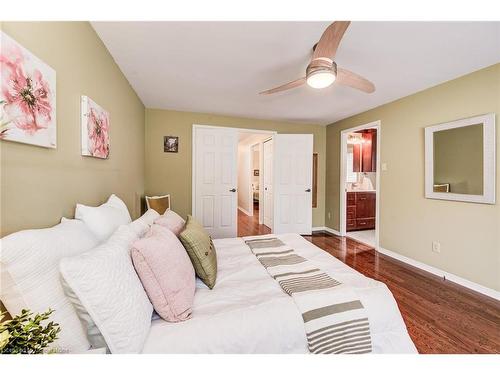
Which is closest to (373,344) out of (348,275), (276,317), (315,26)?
(348,275)

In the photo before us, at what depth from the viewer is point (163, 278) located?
38.8 inches

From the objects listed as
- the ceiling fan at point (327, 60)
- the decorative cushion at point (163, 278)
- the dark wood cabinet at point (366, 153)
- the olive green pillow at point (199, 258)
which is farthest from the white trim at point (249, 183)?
the decorative cushion at point (163, 278)

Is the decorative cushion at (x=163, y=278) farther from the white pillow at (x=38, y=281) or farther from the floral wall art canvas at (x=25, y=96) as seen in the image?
the floral wall art canvas at (x=25, y=96)

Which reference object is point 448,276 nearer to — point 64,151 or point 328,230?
point 328,230

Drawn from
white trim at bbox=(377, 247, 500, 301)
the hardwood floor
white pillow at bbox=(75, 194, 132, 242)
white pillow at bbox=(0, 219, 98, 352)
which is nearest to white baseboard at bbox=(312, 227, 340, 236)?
white trim at bbox=(377, 247, 500, 301)

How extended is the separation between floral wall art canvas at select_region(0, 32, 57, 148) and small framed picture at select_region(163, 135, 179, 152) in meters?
2.71

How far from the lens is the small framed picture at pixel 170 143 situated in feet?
12.4

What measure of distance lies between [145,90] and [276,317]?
3.14 m

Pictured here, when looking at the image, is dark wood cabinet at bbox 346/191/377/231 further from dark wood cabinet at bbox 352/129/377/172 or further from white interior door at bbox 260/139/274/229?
white interior door at bbox 260/139/274/229

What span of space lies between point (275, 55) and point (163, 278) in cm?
208

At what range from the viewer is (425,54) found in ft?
6.53

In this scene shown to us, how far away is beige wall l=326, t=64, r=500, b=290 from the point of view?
2.20 metres
